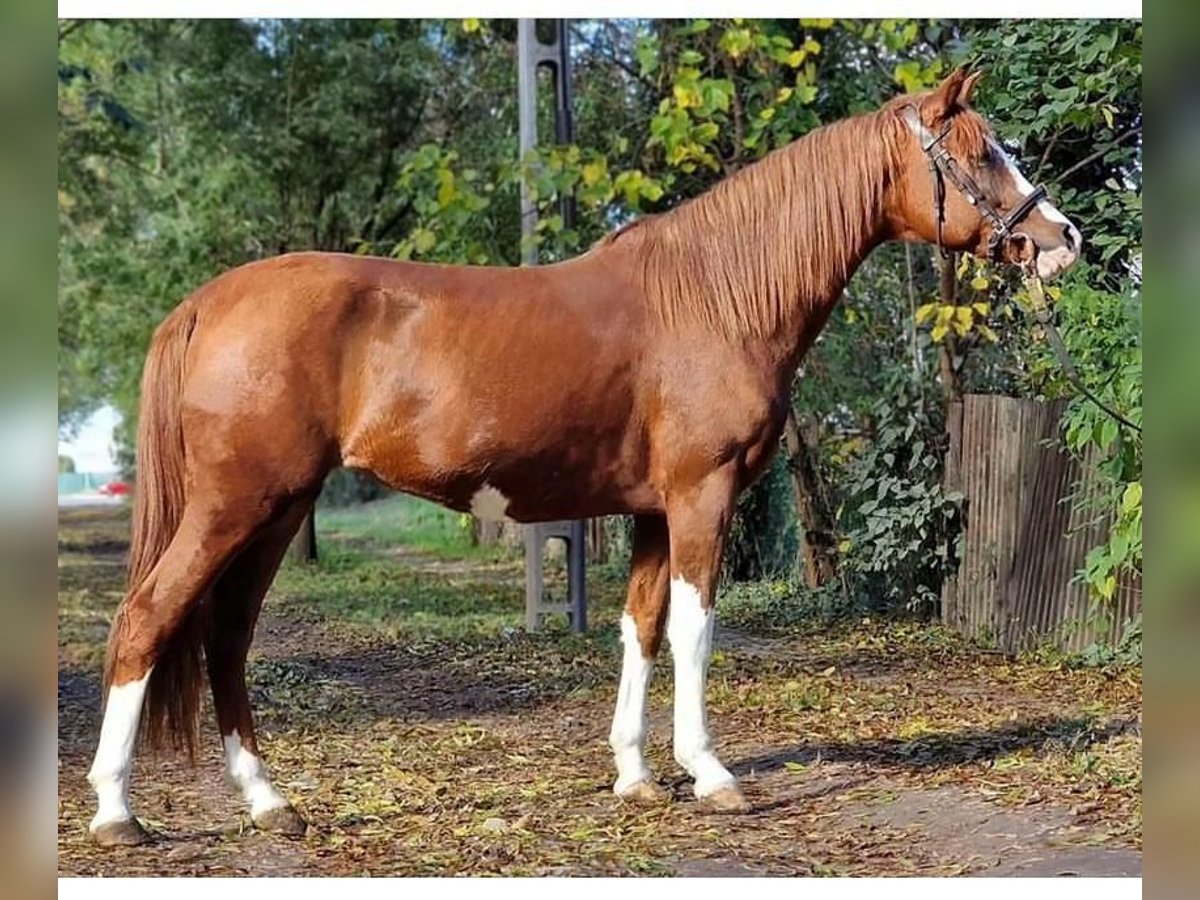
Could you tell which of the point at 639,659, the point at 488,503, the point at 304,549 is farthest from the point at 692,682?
the point at 304,549

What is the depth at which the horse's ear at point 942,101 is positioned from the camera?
13.8 feet

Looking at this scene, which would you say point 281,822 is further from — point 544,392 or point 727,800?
point 544,392

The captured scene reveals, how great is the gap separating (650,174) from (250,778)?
615 cm

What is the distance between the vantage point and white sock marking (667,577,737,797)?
13.7 ft

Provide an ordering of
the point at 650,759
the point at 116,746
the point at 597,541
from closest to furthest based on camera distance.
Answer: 1. the point at 116,746
2. the point at 650,759
3. the point at 597,541

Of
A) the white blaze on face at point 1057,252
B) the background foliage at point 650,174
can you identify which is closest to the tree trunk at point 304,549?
the background foliage at point 650,174

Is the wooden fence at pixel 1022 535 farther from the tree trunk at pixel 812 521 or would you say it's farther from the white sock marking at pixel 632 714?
the white sock marking at pixel 632 714

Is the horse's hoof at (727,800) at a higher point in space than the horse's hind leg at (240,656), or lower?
lower

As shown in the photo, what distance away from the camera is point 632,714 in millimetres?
4457

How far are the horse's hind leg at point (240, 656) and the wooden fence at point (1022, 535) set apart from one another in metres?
4.42

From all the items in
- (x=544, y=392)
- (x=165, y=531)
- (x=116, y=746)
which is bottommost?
(x=116, y=746)

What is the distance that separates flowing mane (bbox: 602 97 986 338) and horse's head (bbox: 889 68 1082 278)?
2.6 inches

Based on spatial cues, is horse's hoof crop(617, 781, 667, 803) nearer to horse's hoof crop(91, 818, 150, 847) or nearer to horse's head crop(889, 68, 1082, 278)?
horse's hoof crop(91, 818, 150, 847)
